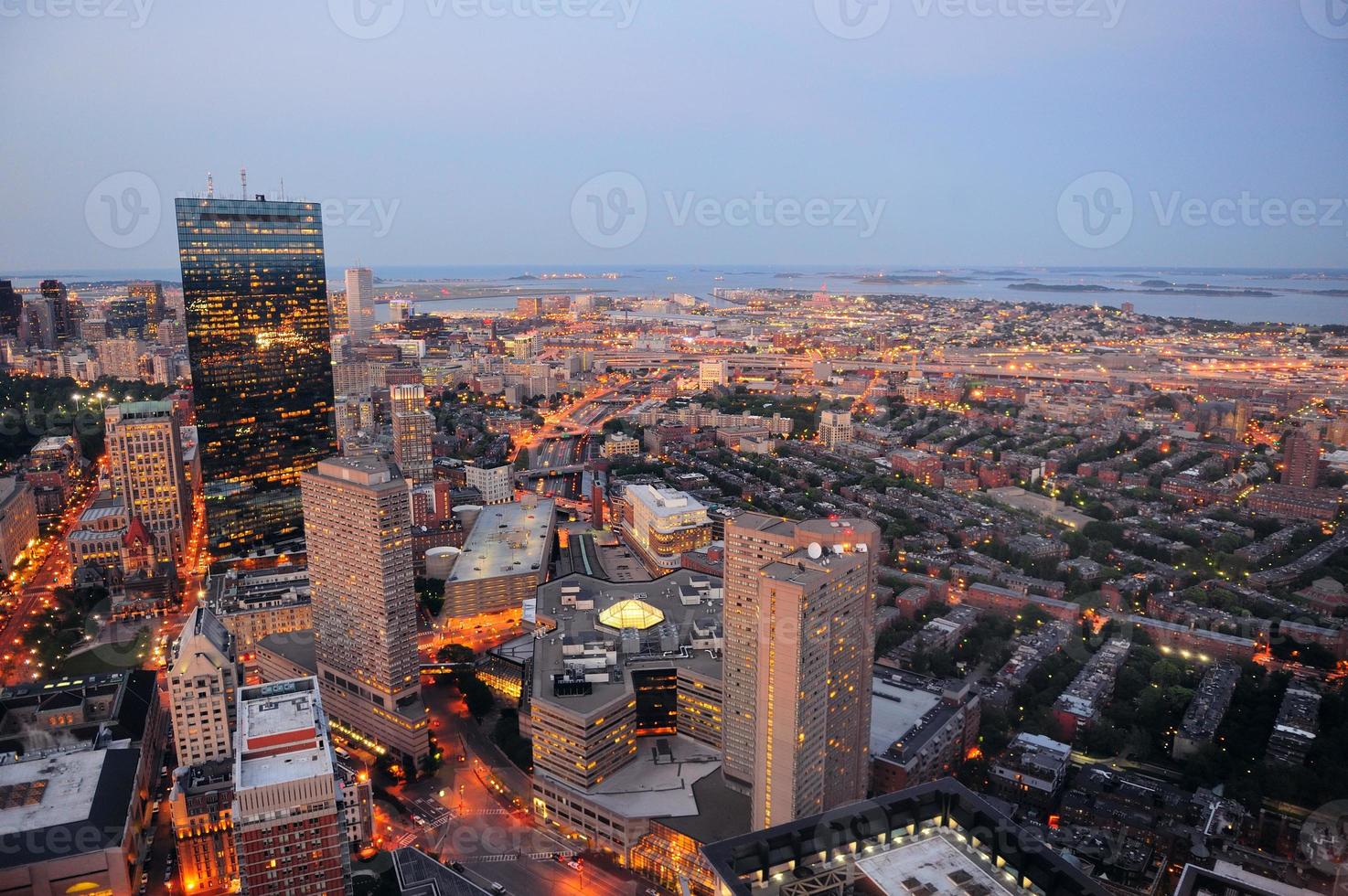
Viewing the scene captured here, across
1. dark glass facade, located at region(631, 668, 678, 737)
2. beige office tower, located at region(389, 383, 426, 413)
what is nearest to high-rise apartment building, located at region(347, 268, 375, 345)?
beige office tower, located at region(389, 383, 426, 413)

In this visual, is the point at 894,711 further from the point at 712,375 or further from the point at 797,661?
the point at 712,375

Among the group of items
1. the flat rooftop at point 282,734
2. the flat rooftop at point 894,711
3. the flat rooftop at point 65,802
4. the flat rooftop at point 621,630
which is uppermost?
the flat rooftop at point 282,734

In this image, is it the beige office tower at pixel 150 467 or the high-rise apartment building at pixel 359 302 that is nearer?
the beige office tower at pixel 150 467

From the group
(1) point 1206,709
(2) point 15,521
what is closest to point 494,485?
(2) point 15,521

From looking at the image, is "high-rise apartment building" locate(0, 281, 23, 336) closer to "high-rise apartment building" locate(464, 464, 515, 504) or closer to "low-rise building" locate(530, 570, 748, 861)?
"high-rise apartment building" locate(464, 464, 515, 504)

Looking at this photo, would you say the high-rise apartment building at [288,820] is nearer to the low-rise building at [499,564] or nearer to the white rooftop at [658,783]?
the white rooftop at [658,783]

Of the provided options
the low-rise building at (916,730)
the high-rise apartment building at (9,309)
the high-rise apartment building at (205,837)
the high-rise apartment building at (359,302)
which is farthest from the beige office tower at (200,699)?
the high-rise apartment building at (359,302)

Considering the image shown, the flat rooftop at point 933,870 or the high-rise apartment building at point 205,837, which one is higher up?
the flat rooftop at point 933,870
